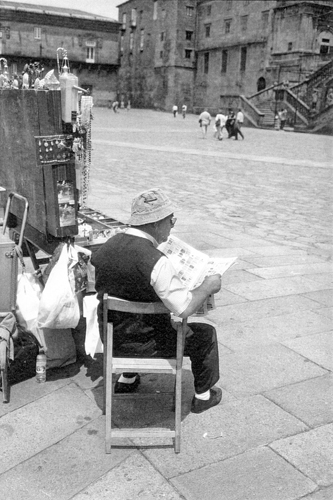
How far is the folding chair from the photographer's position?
293 centimetres

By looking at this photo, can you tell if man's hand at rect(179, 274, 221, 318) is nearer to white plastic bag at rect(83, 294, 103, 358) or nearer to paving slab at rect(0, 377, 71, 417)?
white plastic bag at rect(83, 294, 103, 358)

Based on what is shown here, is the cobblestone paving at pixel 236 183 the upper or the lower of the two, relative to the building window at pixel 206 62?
lower

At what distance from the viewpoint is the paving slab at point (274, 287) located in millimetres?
5586

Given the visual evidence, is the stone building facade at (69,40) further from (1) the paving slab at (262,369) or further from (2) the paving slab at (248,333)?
(1) the paving slab at (262,369)

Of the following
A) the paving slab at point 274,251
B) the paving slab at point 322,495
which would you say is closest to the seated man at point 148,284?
the paving slab at point 322,495

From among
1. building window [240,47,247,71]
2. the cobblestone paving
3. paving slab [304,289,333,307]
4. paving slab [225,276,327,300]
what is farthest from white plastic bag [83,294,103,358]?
building window [240,47,247,71]

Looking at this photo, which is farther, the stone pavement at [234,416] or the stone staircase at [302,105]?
the stone staircase at [302,105]

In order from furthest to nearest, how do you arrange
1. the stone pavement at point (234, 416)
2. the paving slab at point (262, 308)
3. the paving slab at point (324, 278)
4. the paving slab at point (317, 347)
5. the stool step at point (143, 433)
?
the paving slab at point (324, 278) → the paving slab at point (262, 308) → the paving slab at point (317, 347) → the stool step at point (143, 433) → the stone pavement at point (234, 416)

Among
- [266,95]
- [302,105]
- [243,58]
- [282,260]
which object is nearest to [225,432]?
[282,260]

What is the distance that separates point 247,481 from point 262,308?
2558 millimetres

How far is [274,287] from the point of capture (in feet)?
19.0

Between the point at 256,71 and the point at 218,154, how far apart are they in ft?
113

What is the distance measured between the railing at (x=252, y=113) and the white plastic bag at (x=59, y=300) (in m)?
37.1

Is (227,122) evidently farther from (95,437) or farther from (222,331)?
(95,437)
